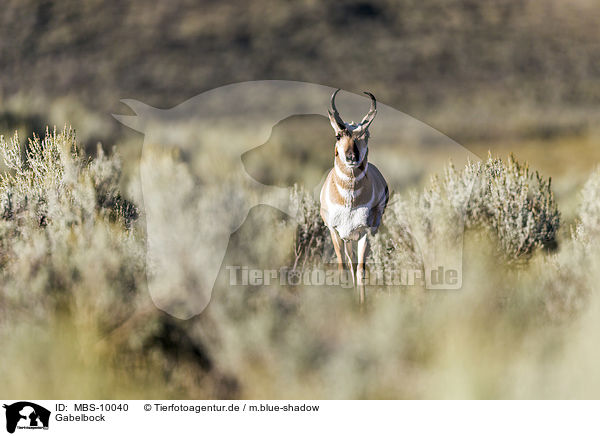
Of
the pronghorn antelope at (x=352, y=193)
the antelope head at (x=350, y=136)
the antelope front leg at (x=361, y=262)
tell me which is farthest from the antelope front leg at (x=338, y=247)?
the antelope head at (x=350, y=136)

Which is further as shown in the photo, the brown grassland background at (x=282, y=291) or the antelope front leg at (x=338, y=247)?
the antelope front leg at (x=338, y=247)

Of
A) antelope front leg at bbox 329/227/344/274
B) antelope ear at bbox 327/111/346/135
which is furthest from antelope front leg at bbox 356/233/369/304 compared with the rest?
antelope ear at bbox 327/111/346/135

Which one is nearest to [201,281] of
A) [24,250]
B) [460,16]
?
[24,250]

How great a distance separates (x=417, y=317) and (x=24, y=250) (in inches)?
128

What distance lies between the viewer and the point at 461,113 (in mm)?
9953

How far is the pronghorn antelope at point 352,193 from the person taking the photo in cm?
439

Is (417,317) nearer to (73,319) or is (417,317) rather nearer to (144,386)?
(144,386)

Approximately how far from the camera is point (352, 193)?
4.64 meters
